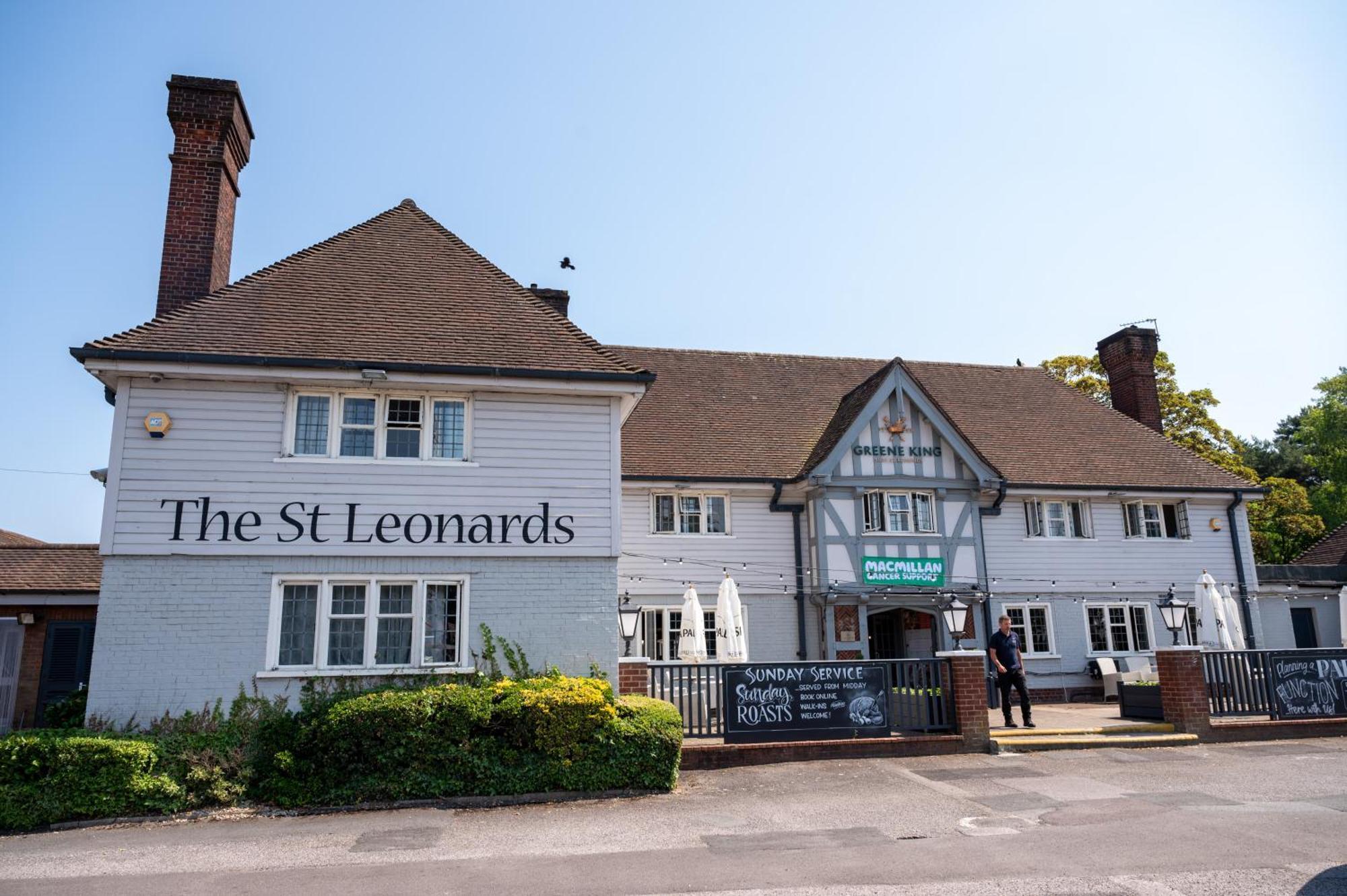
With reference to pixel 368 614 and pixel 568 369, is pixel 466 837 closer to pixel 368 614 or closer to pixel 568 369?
pixel 368 614

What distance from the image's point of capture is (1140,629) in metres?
21.8

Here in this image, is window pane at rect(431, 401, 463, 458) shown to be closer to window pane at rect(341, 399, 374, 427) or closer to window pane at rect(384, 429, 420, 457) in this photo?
window pane at rect(384, 429, 420, 457)

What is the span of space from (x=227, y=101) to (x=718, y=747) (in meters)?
13.3

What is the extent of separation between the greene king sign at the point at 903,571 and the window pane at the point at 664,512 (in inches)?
176

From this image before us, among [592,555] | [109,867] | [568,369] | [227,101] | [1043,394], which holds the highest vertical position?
[227,101]

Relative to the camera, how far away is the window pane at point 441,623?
39.5 ft

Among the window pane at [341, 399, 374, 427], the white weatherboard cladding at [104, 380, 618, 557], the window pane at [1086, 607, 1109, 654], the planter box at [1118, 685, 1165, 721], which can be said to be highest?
the window pane at [341, 399, 374, 427]

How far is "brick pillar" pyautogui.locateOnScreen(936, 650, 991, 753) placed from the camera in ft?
Result: 43.3

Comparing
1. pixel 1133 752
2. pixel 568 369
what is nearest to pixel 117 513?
pixel 568 369

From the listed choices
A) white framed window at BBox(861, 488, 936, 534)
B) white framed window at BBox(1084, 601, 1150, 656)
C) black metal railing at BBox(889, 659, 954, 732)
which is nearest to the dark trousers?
black metal railing at BBox(889, 659, 954, 732)

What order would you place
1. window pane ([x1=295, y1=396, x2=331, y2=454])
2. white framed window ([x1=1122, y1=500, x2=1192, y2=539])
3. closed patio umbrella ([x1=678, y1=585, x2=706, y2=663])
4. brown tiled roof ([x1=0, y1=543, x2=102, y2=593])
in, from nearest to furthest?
1. window pane ([x1=295, y1=396, x2=331, y2=454])
2. closed patio umbrella ([x1=678, y1=585, x2=706, y2=663])
3. brown tiled roof ([x1=0, y1=543, x2=102, y2=593])
4. white framed window ([x1=1122, y1=500, x2=1192, y2=539])

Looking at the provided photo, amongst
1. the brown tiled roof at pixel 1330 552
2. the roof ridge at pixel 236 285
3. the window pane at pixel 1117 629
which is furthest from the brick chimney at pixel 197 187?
the brown tiled roof at pixel 1330 552

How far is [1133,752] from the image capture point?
43.9ft

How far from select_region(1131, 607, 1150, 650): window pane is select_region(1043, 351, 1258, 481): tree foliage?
1399 centimetres
